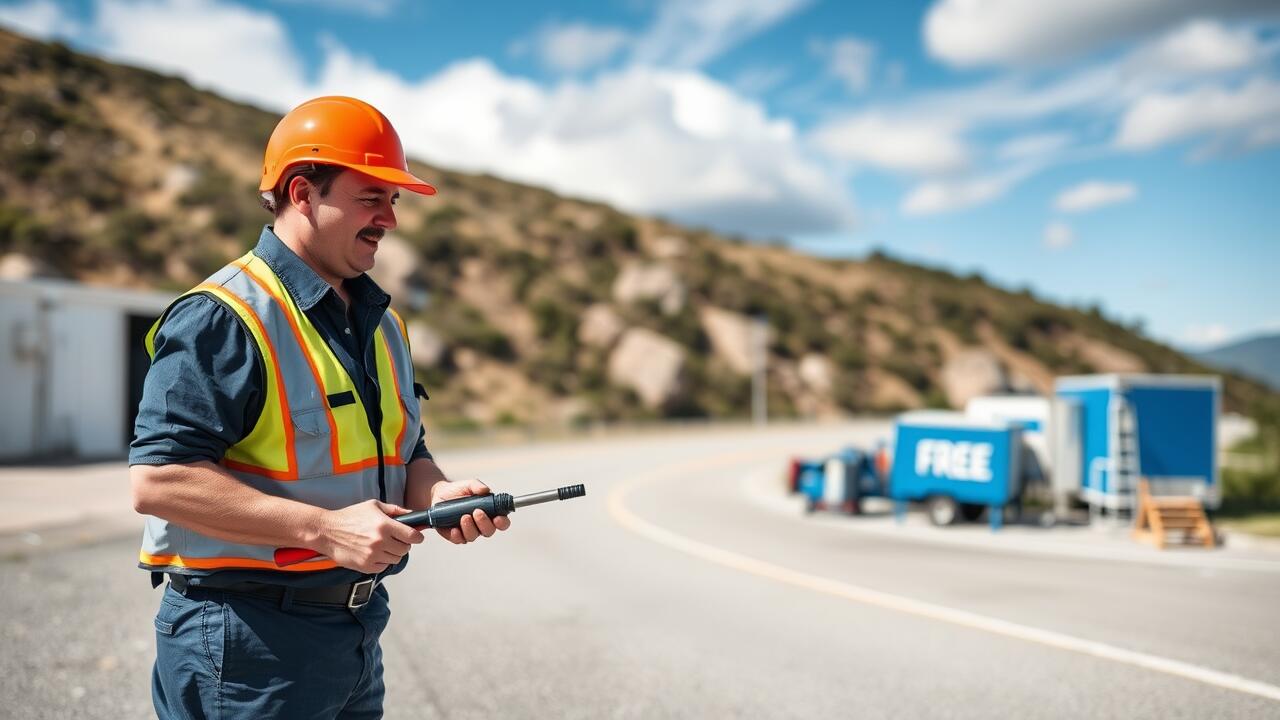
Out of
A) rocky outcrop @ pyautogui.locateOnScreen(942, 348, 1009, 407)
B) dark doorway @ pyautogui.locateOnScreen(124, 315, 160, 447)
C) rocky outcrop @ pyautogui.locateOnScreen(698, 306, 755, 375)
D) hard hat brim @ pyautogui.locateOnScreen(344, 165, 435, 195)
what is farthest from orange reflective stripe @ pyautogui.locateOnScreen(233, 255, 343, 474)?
rocky outcrop @ pyautogui.locateOnScreen(942, 348, 1009, 407)

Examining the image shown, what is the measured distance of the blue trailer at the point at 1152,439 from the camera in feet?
41.4

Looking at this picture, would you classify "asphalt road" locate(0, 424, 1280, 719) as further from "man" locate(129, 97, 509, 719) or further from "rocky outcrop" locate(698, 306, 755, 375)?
"rocky outcrop" locate(698, 306, 755, 375)

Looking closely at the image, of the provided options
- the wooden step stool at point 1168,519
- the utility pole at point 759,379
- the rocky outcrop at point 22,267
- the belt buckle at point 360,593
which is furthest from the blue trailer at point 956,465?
the rocky outcrop at point 22,267

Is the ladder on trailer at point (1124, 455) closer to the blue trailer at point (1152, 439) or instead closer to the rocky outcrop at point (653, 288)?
the blue trailer at point (1152, 439)

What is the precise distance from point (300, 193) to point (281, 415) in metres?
0.59

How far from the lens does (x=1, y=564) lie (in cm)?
880

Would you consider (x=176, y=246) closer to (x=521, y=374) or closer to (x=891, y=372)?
(x=521, y=374)

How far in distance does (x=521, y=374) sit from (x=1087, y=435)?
122 feet

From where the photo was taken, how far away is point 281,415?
204 centimetres

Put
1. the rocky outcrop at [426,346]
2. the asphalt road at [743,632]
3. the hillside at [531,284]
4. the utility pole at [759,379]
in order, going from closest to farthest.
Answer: the asphalt road at [743,632] < the rocky outcrop at [426,346] < the hillside at [531,284] < the utility pole at [759,379]

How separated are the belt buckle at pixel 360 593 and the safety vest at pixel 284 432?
116 mm

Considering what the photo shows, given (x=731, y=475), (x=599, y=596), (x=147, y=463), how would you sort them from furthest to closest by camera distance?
(x=731, y=475) < (x=599, y=596) < (x=147, y=463)

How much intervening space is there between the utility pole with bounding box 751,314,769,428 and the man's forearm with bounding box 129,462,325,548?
4530cm

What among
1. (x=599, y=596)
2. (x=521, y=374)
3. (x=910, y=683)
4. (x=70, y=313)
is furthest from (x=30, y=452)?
(x=521, y=374)
